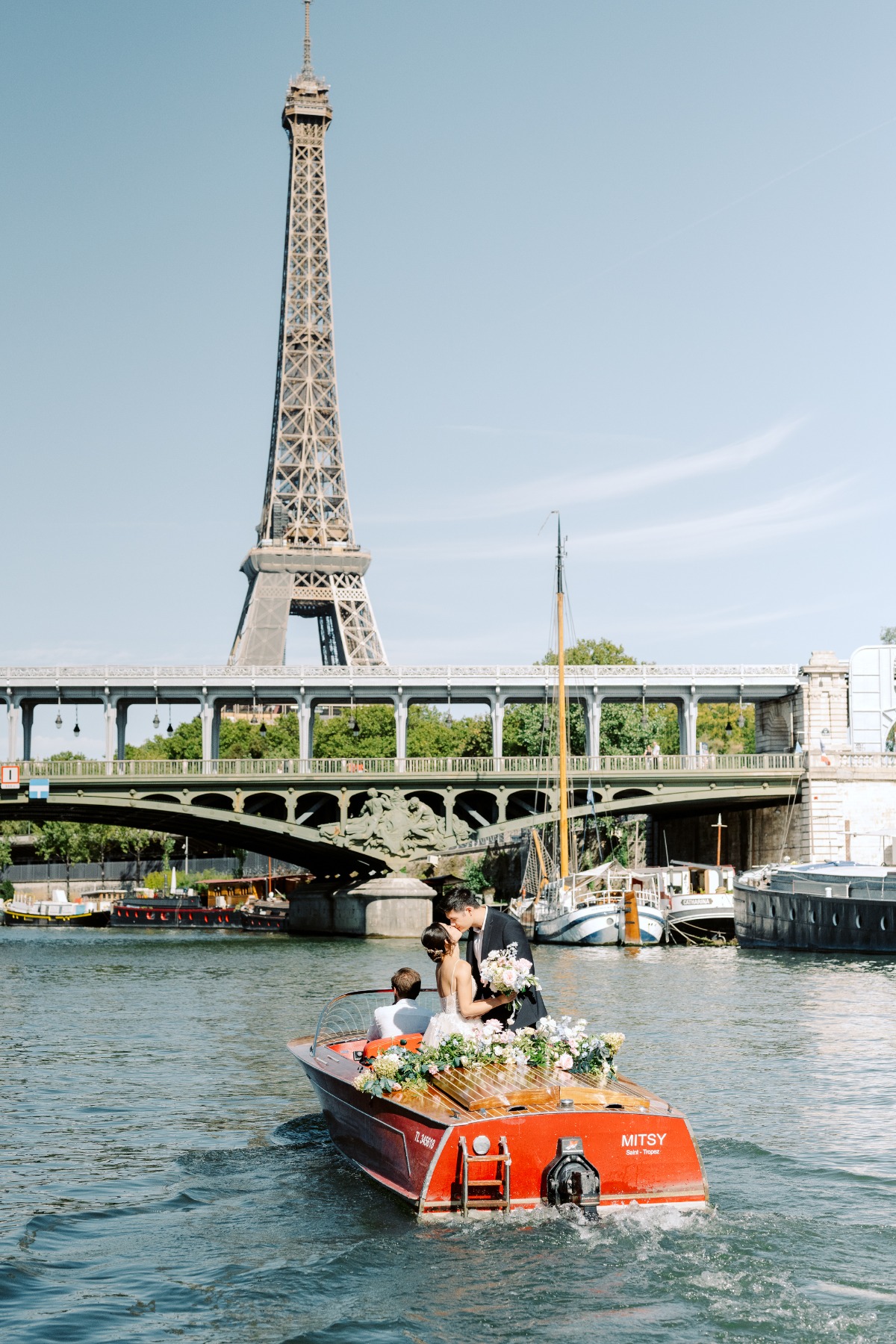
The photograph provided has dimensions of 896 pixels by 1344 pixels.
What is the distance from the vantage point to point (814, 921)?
157 ft

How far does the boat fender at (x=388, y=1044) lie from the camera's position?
14.9 meters

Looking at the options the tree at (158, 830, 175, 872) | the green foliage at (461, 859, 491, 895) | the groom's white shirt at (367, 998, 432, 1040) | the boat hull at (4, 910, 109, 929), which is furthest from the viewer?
the tree at (158, 830, 175, 872)

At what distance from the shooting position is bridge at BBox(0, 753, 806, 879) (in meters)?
63.6

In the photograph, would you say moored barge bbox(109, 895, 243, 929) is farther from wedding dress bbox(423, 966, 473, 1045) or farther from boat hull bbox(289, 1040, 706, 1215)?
boat hull bbox(289, 1040, 706, 1215)

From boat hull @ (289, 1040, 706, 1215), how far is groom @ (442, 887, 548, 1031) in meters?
1.38

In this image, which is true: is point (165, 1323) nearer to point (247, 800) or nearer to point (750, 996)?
point (750, 996)

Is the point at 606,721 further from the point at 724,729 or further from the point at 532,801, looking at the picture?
the point at 724,729

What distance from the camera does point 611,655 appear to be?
96812 millimetres

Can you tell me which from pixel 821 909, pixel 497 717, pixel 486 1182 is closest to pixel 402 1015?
pixel 486 1182

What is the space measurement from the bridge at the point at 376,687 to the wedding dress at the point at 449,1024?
58.6m

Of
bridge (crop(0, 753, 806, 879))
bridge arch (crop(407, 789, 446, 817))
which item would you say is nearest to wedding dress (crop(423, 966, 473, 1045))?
bridge (crop(0, 753, 806, 879))

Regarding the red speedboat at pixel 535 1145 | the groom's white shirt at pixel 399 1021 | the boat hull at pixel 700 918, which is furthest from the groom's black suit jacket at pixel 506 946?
the boat hull at pixel 700 918

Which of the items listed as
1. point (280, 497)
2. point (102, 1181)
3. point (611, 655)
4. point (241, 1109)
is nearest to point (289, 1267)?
point (102, 1181)

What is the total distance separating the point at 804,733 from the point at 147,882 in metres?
62.2
